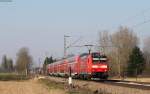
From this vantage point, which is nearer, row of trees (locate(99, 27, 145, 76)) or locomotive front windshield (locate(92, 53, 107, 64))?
locomotive front windshield (locate(92, 53, 107, 64))

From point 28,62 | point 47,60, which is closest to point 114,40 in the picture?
point 47,60

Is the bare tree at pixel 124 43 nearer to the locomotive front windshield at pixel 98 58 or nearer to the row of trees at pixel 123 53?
the row of trees at pixel 123 53

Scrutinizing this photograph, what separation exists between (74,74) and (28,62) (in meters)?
128

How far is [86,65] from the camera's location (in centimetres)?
5828

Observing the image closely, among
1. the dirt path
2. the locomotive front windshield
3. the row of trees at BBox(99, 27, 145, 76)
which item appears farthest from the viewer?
the row of trees at BBox(99, 27, 145, 76)

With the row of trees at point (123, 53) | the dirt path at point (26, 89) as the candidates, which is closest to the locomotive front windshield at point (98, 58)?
the dirt path at point (26, 89)

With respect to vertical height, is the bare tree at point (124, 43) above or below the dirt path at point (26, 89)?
above

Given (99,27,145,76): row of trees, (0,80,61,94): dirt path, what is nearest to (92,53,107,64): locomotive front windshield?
(0,80,61,94): dirt path

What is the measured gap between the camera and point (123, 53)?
11719 cm

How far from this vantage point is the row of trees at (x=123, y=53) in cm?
10862

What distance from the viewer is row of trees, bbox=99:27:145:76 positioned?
10862 cm

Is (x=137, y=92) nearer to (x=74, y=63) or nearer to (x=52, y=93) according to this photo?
(x=52, y=93)

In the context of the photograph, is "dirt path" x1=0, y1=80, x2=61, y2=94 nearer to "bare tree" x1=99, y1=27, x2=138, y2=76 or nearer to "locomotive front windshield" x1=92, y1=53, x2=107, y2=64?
"locomotive front windshield" x1=92, y1=53, x2=107, y2=64

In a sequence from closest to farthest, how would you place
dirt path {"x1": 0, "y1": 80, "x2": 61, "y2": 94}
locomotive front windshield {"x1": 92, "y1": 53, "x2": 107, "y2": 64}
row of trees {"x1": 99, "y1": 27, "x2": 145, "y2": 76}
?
dirt path {"x1": 0, "y1": 80, "x2": 61, "y2": 94} → locomotive front windshield {"x1": 92, "y1": 53, "x2": 107, "y2": 64} → row of trees {"x1": 99, "y1": 27, "x2": 145, "y2": 76}
